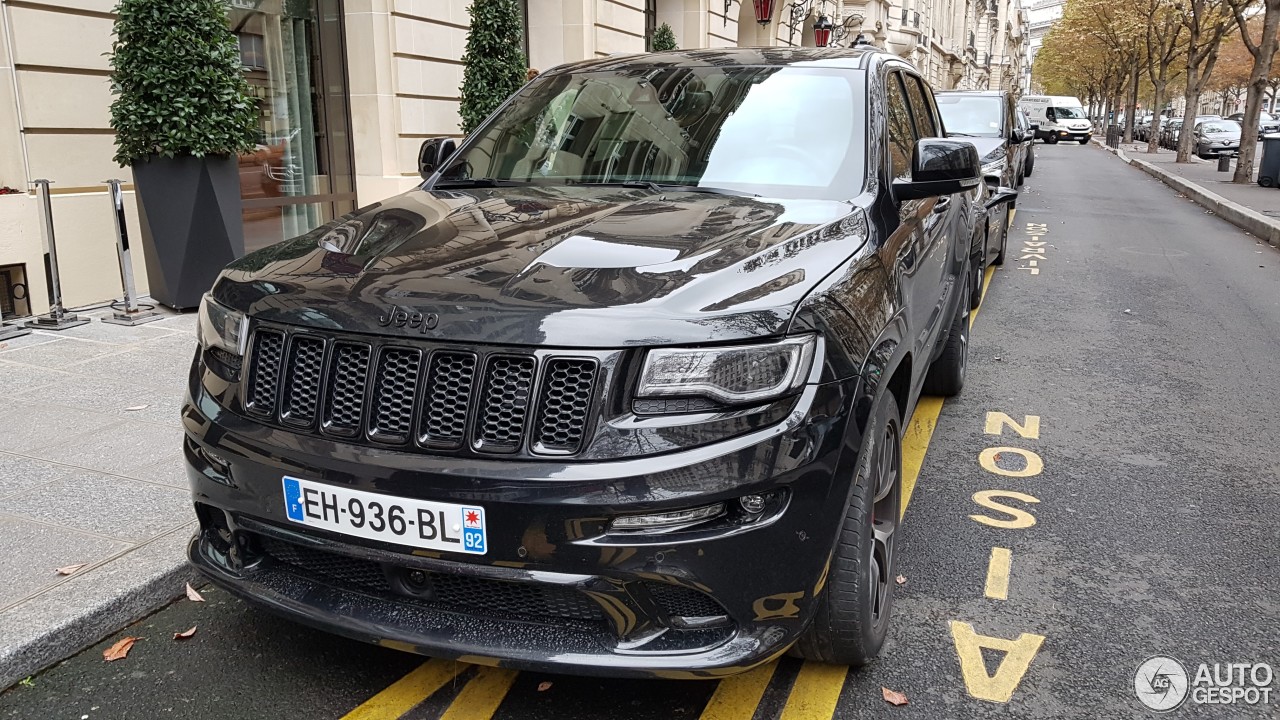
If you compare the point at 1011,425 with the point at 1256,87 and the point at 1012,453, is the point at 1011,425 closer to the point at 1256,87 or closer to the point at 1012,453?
the point at 1012,453

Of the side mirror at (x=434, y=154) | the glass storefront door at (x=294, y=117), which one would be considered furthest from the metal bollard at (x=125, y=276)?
the side mirror at (x=434, y=154)

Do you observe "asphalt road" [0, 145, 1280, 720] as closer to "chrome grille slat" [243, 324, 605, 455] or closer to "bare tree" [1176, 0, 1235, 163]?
"chrome grille slat" [243, 324, 605, 455]

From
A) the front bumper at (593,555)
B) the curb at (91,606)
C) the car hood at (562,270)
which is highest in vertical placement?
the car hood at (562,270)

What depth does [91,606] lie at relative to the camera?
3.11m

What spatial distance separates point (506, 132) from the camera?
419 cm

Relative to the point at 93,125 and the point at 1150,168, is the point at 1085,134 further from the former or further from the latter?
the point at 93,125

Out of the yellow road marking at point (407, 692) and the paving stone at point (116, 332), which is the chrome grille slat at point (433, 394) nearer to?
the yellow road marking at point (407, 692)

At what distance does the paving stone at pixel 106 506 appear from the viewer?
3.70m

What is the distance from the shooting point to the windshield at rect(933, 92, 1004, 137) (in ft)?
43.1

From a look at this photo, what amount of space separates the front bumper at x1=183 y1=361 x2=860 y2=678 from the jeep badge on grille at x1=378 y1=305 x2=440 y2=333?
11.7 inches

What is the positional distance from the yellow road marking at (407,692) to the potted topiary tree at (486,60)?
9.55 m

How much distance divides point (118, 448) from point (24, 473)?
1.33ft

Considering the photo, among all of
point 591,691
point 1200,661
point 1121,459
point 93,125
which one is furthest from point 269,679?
point 93,125

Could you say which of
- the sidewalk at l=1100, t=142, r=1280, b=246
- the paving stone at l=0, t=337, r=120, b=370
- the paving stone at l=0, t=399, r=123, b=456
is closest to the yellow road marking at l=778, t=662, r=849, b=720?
Result: the paving stone at l=0, t=399, r=123, b=456
